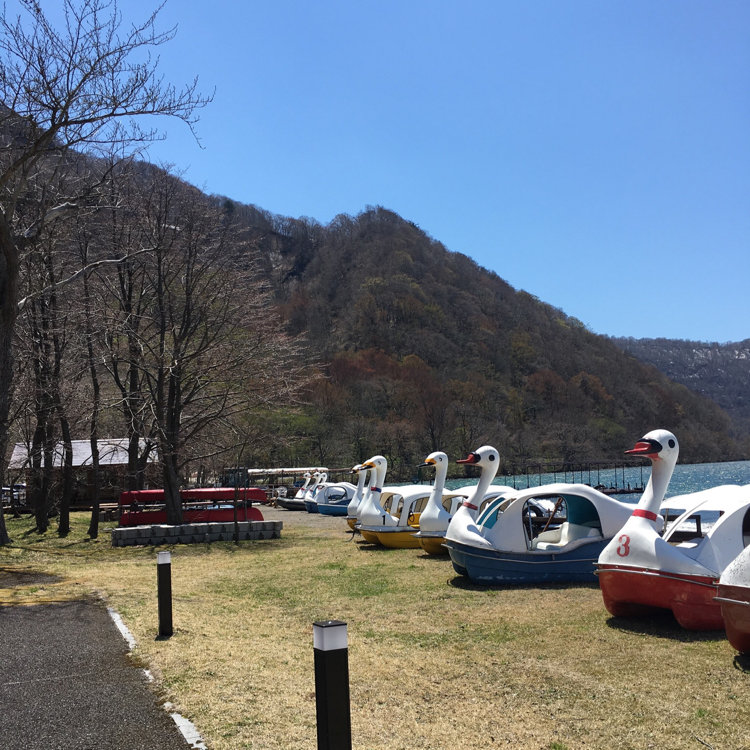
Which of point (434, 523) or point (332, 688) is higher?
point (332, 688)

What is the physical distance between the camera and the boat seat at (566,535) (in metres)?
13.5

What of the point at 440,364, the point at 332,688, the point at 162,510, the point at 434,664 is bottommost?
the point at 434,664

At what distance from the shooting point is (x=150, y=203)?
959 inches

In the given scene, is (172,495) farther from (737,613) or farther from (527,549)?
(737,613)

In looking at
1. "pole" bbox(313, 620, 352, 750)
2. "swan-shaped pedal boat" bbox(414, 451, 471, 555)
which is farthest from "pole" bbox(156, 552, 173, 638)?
"swan-shaped pedal boat" bbox(414, 451, 471, 555)

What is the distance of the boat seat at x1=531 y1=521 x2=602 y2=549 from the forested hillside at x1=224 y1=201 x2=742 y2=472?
72854 mm

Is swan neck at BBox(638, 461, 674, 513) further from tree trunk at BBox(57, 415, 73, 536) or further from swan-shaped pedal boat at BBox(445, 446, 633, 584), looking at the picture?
tree trunk at BBox(57, 415, 73, 536)

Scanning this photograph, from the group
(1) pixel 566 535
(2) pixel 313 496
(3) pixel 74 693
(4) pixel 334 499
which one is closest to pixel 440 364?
(2) pixel 313 496

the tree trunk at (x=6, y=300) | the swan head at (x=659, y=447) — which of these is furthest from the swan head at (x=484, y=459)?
the tree trunk at (x=6, y=300)

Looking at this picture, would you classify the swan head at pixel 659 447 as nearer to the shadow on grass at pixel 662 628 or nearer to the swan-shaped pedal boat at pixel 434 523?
the shadow on grass at pixel 662 628

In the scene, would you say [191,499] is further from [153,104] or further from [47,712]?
[47,712]

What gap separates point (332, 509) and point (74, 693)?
32.1 meters

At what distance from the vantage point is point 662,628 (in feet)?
30.2

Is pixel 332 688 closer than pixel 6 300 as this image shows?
Yes
